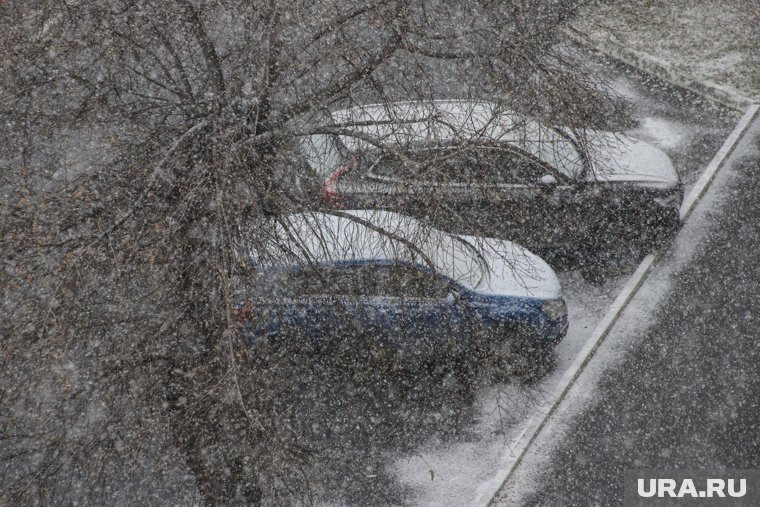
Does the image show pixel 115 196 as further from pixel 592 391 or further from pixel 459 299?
pixel 592 391

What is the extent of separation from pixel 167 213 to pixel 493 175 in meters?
2.70

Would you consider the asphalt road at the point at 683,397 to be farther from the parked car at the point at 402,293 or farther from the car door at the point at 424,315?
the car door at the point at 424,315

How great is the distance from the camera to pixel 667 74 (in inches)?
499

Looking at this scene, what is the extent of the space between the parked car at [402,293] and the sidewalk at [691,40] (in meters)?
5.97

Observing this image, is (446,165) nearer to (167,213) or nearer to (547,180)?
(167,213)

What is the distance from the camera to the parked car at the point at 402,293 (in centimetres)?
553

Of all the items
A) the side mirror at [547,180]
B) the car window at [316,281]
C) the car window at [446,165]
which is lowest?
the side mirror at [547,180]

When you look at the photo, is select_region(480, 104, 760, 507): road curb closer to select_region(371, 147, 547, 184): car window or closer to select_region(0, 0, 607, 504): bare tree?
select_region(0, 0, 607, 504): bare tree

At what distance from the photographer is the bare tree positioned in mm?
4883

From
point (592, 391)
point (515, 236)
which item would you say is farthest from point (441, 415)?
point (515, 236)

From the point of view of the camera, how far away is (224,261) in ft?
15.4

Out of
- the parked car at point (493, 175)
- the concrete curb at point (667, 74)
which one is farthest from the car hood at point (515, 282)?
the concrete curb at point (667, 74)

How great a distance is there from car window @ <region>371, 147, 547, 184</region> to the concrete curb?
6270 millimetres

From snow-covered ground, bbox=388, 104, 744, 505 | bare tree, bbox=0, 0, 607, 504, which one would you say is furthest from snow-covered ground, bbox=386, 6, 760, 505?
bare tree, bbox=0, 0, 607, 504
